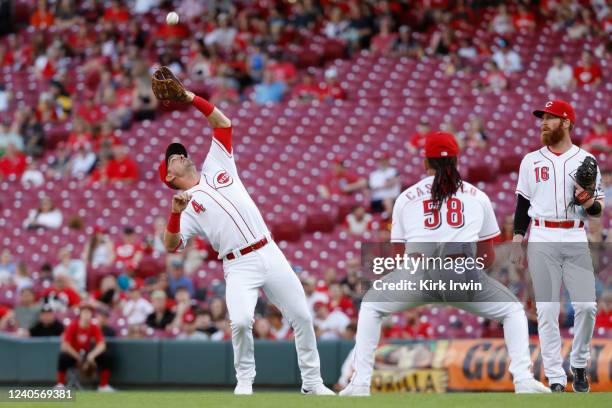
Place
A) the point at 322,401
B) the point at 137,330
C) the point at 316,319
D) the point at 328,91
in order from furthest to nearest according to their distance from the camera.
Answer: the point at 328,91 → the point at 137,330 → the point at 316,319 → the point at 322,401

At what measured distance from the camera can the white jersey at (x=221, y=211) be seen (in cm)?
776

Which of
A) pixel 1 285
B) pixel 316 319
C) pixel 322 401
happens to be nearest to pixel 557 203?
pixel 322 401

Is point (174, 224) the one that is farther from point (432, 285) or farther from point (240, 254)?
point (432, 285)

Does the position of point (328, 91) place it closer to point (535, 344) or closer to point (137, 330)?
point (137, 330)

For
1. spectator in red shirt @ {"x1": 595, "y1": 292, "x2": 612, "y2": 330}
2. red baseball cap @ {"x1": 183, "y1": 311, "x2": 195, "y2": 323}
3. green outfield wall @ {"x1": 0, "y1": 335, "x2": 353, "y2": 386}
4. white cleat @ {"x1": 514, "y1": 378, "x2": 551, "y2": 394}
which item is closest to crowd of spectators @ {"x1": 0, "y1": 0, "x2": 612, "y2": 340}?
red baseball cap @ {"x1": 183, "y1": 311, "x2": 195, "y2": 323}

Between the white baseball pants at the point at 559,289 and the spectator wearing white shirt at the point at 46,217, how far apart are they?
1056 centimetres

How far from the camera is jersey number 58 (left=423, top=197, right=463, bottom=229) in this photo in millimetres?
7242

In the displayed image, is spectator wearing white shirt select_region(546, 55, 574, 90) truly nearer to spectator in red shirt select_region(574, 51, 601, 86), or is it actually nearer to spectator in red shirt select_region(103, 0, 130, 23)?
spectator in red shirt select_region(574, 51, 601, 86)

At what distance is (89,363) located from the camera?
1358cm

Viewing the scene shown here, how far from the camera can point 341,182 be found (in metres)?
16.0

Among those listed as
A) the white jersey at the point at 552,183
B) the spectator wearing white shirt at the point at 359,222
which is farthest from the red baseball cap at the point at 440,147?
the spectator wearing white shirt at the point at 359,222

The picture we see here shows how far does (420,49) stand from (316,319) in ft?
20.8

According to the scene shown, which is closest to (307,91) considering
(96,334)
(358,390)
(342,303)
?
(342,303)

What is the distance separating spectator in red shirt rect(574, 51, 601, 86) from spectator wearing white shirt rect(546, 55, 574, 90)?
9 cm
